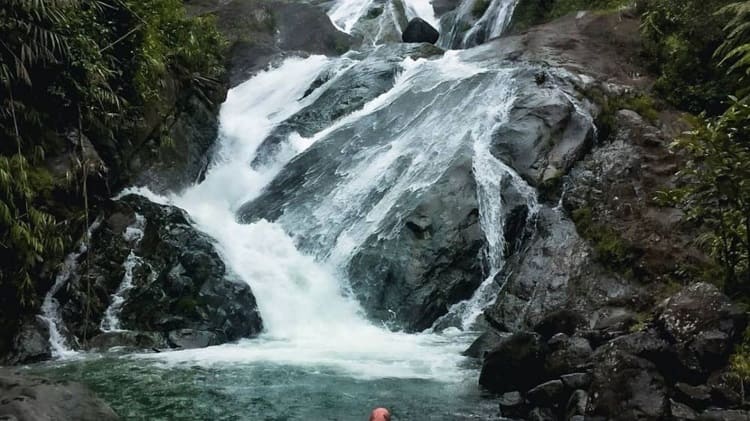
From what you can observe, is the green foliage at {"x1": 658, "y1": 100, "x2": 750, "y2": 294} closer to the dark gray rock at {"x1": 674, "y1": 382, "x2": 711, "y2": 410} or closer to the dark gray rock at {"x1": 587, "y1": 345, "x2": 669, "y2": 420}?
the dark gray rock at {"x1": 674, "y1": 382, "x2": 711, "y2": 410}

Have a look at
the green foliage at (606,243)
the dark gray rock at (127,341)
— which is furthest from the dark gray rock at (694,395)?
the dark gray rock at (127,341)

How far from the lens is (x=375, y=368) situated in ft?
34.6

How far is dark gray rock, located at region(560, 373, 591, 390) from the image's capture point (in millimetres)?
7680

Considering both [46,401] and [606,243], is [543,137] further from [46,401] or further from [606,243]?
[46,401]

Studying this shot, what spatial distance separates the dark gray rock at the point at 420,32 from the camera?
31.9 meters

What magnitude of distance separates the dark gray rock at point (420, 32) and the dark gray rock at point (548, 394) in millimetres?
25857

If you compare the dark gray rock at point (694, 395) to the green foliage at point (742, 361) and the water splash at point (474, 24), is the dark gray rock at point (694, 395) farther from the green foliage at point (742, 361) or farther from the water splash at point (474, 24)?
the water splash at point (474, 24)

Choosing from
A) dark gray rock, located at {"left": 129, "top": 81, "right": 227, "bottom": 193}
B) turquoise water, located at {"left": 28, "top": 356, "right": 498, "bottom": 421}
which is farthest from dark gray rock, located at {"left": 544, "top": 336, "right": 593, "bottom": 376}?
dark gray rock, located at {"left": 129, "top": 81, "right": 227, "bottom": 193}

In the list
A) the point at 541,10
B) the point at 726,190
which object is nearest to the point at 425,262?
the point at 726,190

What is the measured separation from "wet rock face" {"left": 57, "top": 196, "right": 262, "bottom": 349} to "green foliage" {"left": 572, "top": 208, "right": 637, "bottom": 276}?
678cm

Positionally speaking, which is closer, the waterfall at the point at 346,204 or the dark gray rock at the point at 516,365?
the dark gray rock at the point at 516,365

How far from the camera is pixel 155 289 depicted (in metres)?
13.2

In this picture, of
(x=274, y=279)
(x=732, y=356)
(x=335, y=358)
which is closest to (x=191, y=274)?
(x=274, y=279)

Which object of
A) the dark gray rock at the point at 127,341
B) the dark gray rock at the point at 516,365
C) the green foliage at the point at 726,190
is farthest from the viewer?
the dark gray rock at the point at 127,341
